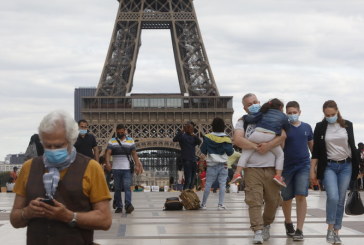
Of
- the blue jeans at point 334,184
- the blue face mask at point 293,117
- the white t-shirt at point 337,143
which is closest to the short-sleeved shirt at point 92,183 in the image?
the blue jeans at point 334,184

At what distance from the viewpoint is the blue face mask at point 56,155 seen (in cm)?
488

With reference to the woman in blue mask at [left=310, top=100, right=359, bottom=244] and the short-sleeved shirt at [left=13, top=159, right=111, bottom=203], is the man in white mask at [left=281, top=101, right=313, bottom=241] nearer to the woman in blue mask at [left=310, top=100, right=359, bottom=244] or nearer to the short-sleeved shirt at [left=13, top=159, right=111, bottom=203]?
the woman in blue mask at [left=310, top=100, right=359, bottom=244]

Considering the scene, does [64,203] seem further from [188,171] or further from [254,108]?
[188,171]

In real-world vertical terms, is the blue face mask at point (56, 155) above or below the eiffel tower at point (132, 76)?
below

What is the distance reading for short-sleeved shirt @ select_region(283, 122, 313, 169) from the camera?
11.3 m

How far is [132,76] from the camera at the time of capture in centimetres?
7294

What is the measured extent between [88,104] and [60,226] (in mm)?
65596

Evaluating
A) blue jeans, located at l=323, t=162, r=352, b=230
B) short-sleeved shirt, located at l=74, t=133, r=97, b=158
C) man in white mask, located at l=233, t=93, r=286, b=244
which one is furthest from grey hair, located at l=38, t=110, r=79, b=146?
short-sleeved shirt, located at l=74, t=133, r=97, b=158

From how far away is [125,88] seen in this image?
238 ft

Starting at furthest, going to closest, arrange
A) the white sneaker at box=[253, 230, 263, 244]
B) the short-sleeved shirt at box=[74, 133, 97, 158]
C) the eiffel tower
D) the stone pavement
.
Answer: the eiffel tower < the short-sleeved shirt at box=[74, 133, 97, 158] < the stone pavement < the white sneaker at box=[253, 230, 263, 244]

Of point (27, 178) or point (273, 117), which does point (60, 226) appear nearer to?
point (27, 178)

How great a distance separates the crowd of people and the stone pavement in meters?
0.33

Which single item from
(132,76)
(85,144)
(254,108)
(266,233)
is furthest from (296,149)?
(132,76)

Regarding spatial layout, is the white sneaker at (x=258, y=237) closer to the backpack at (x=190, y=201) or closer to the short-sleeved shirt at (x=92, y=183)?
the short-sleeved shirt at (x=92, y=183)
